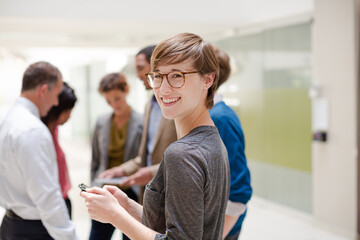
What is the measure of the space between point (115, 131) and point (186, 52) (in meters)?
2.15

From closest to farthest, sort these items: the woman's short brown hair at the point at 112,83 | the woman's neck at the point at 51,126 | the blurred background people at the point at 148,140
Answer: the blurred background people at the point at 148,140, the woman's neck at the point at 51,126, the woman's short brown hair at the point at 112,83

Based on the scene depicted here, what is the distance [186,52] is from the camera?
3.74ft

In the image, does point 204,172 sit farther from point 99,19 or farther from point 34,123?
point 99,19

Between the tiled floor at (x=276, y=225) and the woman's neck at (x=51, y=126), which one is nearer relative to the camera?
the woman's neck at (x=51, y=126)

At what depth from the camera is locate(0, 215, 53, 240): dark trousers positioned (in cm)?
196

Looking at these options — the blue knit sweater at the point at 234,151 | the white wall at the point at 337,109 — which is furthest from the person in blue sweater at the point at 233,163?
the white wall at the point at 337,109

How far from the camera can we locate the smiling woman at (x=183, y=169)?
1063 mm

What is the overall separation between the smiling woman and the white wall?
344cm

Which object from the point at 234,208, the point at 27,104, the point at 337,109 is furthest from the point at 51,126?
the point at 337,109

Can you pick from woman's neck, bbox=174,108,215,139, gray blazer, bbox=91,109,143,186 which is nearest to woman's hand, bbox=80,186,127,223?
woman's neck, bbox=174,108,215,139

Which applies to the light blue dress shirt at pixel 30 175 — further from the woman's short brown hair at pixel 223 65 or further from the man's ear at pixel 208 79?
the man's ear at pixel 208 79

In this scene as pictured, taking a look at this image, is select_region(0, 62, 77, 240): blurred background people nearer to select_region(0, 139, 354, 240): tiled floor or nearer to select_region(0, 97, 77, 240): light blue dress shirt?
select_region(0, 97, 77, 240): light blue dress shirt

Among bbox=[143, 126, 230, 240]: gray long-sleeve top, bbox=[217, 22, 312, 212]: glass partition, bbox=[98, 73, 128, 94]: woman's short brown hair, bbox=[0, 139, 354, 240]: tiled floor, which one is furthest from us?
bbox=[217, 22, 312, 212]: glass partition

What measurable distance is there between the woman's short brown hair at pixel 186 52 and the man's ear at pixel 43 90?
107cm
